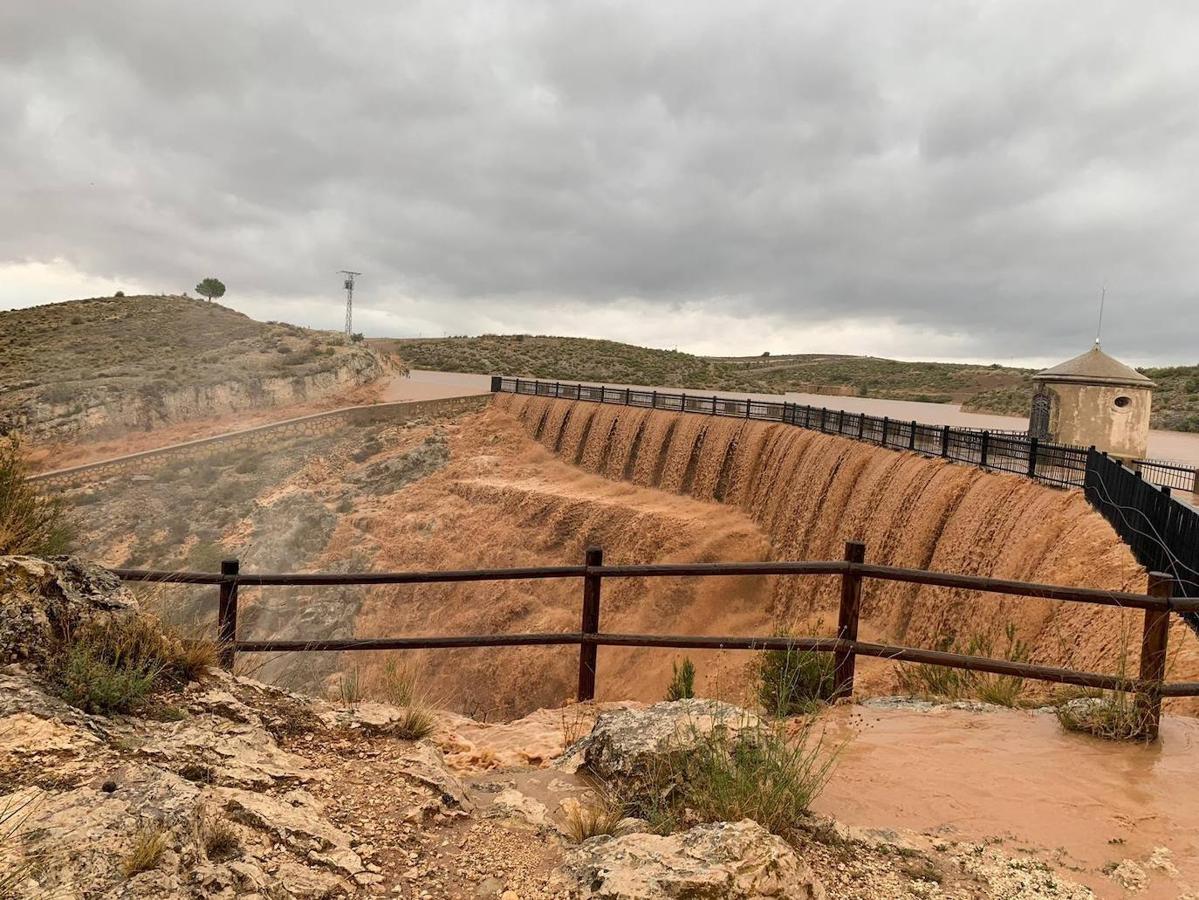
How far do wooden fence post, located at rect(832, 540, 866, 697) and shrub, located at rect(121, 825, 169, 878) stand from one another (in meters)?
4.49

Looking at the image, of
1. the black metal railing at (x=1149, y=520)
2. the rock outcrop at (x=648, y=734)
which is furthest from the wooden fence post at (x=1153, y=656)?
the rock outcrop at (x=648, y=734)

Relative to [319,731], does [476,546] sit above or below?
below

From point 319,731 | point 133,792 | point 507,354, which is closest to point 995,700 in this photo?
point 319,731

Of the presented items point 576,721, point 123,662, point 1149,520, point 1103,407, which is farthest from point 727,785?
point 1103,407

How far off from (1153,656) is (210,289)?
94.8 meters

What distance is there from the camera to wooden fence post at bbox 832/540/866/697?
547 centimetres

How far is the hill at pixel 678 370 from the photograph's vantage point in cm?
7619

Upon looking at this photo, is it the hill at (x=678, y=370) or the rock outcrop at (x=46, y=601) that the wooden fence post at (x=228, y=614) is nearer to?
the rock outcrop at (x=46, y=601)

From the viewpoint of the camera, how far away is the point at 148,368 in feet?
136

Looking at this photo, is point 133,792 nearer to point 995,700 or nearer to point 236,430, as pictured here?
point 995,700

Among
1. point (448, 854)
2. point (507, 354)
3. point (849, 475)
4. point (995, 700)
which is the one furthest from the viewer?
point (507, 354)

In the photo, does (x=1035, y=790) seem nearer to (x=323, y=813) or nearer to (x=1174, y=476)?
(x=323, y=813)

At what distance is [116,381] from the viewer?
123 feet

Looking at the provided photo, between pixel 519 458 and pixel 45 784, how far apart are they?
34.5 metres
